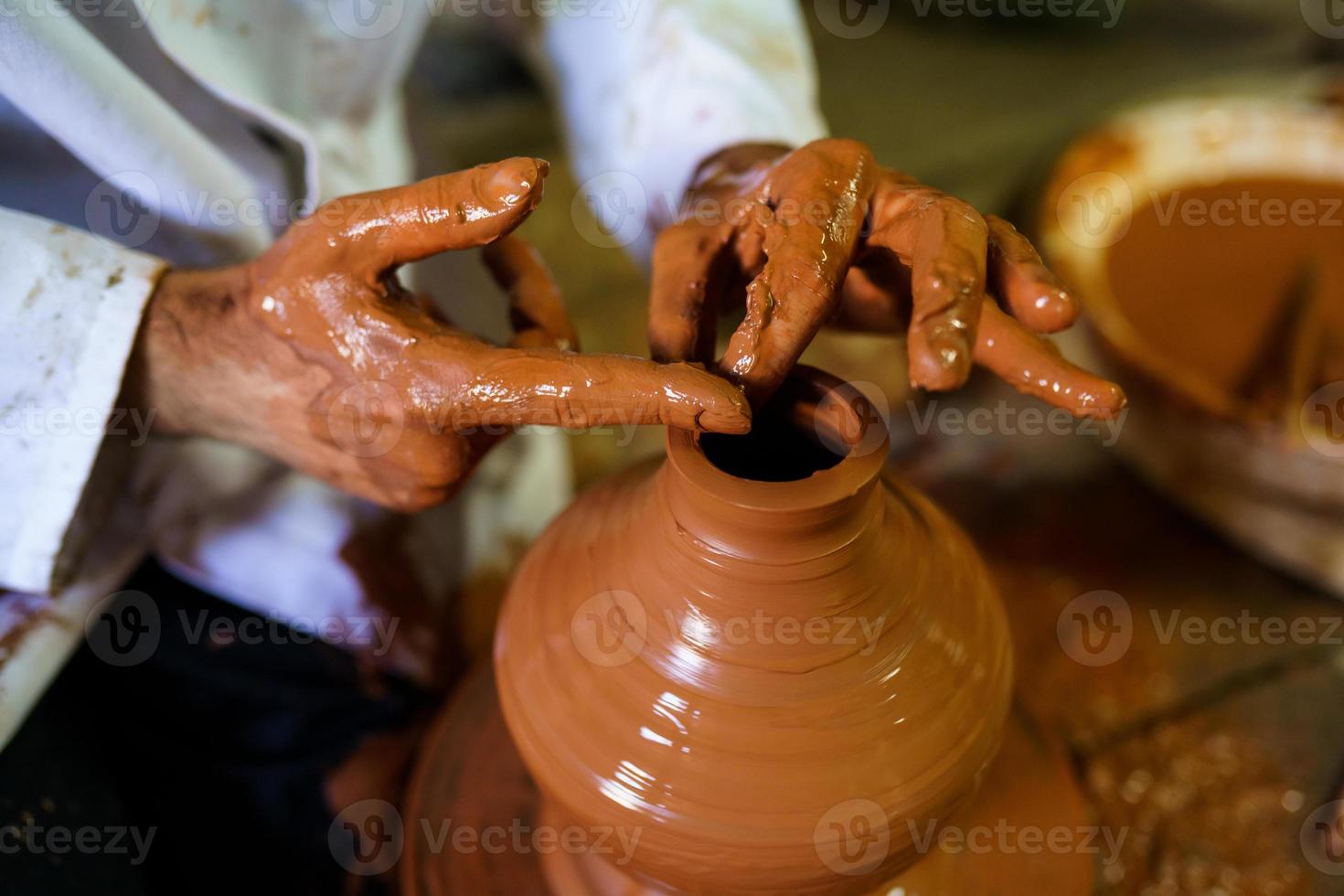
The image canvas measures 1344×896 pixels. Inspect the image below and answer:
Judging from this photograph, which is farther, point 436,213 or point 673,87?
point 673,87

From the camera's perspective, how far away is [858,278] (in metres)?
1.05

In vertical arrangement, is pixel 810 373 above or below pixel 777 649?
above

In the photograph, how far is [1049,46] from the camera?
3.49m

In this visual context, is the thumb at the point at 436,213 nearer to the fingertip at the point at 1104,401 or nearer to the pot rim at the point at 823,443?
the pot rim at the point at 823,443

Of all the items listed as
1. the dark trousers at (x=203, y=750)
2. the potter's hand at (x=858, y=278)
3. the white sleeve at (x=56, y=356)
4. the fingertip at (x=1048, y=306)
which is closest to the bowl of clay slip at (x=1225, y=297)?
the potter's hand at (x=858, y=278)

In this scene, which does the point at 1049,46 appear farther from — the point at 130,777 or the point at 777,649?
the point at 130,777

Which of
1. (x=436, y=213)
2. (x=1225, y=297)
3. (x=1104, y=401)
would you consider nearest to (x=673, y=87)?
(x=436, y=213)

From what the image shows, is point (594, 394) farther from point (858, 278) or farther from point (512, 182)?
point (858, 278)

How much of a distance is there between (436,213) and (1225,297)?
1704 mm

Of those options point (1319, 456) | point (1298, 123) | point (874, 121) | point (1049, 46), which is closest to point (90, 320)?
point (1319, 456)

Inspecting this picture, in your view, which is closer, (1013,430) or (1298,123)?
(1013,430)

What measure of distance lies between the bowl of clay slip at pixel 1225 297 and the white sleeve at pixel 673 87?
771 mm

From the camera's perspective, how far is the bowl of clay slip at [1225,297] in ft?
5.03

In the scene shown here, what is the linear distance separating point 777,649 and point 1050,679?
31.6 inches
